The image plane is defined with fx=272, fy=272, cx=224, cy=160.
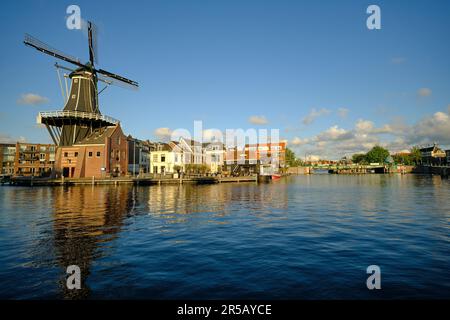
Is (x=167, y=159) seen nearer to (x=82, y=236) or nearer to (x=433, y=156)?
(x=82, y=236)

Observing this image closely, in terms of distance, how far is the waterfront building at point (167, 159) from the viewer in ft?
274

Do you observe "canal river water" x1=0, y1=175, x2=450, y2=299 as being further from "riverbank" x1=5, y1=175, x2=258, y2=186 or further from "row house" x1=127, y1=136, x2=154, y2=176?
"row house" x1=127, y1=136, x2=154, y2=176

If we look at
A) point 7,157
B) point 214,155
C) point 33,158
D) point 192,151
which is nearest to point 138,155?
point 192,151

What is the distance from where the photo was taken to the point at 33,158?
108125 mm

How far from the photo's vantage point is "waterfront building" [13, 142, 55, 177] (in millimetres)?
106062

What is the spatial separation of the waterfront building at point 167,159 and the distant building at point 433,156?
168718 millimetres

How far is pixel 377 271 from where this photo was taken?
9.83m

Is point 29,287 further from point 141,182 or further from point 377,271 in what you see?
point 141,182

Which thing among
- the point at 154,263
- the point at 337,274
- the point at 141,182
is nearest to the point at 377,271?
the point at 337,274

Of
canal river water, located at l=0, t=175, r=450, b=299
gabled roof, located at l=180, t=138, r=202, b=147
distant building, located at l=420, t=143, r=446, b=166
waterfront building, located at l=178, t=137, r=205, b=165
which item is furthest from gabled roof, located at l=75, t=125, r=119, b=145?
distant building, located at l=420, t=143, r=446, b=166

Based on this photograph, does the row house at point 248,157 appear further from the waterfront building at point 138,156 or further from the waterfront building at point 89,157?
the waterfront building at point 89,157

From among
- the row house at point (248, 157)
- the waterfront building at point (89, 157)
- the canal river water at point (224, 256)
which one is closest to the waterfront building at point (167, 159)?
the waterfront building at point (89, 157)

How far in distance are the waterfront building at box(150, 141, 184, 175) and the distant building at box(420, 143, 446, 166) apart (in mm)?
168718

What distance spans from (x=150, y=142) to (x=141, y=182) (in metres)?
46.8
